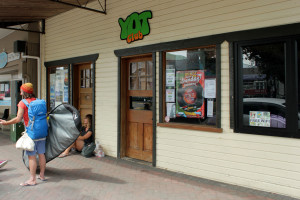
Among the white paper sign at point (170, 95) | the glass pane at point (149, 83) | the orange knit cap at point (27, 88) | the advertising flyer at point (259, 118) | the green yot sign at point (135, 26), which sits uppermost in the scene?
the green yot sign at point (135, 26)

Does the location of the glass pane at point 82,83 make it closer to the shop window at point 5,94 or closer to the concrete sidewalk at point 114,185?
the concrete sidewalk at point 114,185

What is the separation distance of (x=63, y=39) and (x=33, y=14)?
1.25 meters

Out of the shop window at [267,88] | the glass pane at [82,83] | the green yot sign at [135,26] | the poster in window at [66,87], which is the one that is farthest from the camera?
the poster in window at [66,87]

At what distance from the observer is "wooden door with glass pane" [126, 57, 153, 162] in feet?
19.5

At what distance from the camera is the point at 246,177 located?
4352mm

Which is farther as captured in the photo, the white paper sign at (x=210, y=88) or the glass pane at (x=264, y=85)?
the white paper sign at (x=210, y=88)

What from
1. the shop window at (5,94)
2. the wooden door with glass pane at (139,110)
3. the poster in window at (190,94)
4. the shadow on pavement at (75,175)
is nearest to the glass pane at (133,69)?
the wooden door with glass pane at (139,110)

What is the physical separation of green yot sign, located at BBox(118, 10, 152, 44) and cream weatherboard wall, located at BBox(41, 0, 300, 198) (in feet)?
0.35

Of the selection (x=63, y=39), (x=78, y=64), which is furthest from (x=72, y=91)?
(x=63, y=39)

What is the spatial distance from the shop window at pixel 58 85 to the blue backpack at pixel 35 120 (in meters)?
3.57

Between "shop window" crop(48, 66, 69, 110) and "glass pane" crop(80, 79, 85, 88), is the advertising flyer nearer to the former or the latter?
"glass pane" crop(80, 79, 85, 88)

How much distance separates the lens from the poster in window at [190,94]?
500 centimetres

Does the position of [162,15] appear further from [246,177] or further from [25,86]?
[246,177]

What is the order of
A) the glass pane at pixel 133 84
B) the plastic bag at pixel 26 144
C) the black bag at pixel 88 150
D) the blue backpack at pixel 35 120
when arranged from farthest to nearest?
1. the black bag at pixel 88 150
2. the glass pane at pixel 133 84
3. the blue backpack at pixel 35 120
4. the plastic bag at pixel 26 144
